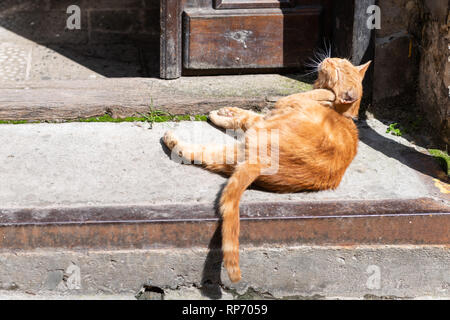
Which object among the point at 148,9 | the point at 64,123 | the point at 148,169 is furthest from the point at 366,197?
the point at 148,9

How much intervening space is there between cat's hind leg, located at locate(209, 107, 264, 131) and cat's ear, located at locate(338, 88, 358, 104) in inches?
19.5

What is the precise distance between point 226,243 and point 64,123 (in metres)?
1.72

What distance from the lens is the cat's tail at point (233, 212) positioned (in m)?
3.14

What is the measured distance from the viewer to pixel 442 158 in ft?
13.6

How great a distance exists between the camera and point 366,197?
3686 mm

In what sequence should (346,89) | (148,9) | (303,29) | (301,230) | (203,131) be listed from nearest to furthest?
1. (301,230)
2. (346,89)
3. (203,131)
4. (303,29)
5. (148,9)

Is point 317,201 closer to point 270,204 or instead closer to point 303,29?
point 270,204

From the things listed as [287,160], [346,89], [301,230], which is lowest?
[301,230]

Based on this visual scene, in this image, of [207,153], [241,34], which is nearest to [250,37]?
[241,34]

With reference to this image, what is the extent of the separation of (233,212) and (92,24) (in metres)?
Answer: 3.13

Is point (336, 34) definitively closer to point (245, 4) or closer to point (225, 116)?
point (245, 4)

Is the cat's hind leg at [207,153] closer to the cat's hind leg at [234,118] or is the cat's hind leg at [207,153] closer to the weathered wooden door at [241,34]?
the cat's hind leg at [234,118]

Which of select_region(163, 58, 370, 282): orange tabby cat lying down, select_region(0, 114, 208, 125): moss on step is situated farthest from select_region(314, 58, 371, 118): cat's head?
select_region(0, 114, 208, 125): moss on step

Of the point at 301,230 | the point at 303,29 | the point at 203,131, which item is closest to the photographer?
the point at 301,230
